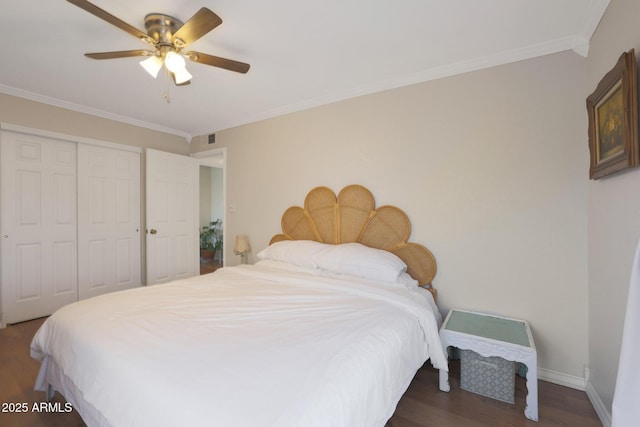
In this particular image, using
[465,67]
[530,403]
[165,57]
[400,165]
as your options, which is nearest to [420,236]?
[400,165]

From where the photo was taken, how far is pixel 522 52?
2033 millimetres

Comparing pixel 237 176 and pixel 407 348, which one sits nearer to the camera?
pixel 407 348

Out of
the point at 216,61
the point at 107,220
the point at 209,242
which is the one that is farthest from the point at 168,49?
the point at 209,242

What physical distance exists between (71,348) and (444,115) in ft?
9.54

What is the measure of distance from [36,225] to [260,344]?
339 cm

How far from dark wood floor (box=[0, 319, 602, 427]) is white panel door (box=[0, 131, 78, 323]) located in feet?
3.92

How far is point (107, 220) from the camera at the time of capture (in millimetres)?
3504

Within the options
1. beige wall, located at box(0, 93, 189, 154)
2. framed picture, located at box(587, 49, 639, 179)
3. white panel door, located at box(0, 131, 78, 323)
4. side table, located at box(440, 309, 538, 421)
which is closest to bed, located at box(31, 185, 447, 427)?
side table, located at box(440, 309, 538, 421)

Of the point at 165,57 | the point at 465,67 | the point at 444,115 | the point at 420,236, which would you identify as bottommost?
the point at 420,236

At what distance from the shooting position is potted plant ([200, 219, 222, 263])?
623 centimetres

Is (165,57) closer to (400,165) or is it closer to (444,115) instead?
(400,165)

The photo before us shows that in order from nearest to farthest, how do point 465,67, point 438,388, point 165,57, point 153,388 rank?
1. point 153,388
2. point 165,57
3. point 438,388
4. point 465,67

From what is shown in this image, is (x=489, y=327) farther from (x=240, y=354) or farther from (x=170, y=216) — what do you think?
(x=170, y=216)

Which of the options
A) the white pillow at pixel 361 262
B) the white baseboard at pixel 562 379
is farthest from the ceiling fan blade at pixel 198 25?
the white baseboard at pixel 562 379
